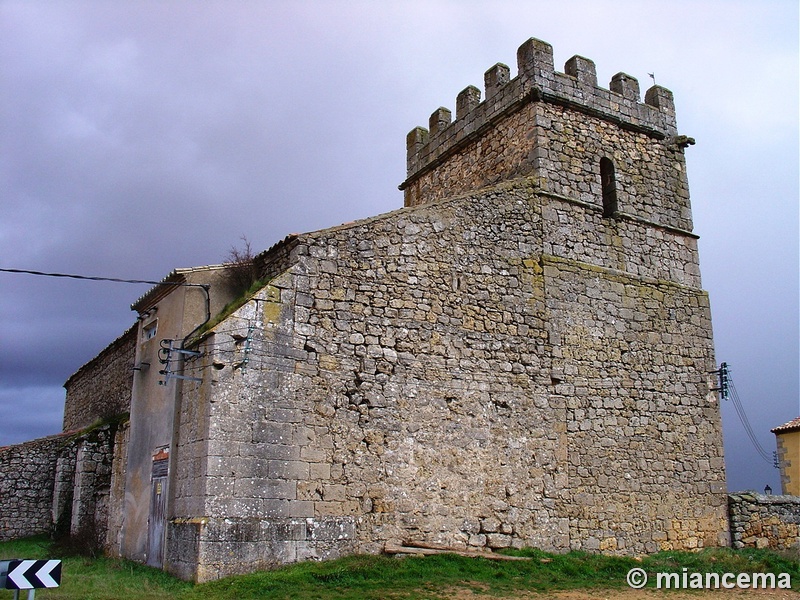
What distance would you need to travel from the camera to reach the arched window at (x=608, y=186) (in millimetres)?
14488

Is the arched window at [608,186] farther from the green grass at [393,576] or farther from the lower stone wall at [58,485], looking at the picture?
the lower stone wall at [58,485]

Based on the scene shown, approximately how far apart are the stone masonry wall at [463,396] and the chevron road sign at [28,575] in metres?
2.31

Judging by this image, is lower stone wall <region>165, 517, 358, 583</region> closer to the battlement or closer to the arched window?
the arched window

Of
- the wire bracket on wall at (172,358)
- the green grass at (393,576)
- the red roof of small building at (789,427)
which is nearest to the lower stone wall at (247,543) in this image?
the green grass at (393,576)

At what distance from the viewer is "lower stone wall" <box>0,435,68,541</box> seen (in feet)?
51.1

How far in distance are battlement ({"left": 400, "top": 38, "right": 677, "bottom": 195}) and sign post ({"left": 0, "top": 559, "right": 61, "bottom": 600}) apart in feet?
36.6

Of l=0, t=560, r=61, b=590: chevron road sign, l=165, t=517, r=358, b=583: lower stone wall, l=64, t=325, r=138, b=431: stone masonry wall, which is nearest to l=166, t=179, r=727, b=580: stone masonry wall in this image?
l=165, t=517, r=358, b=583: lower stone wall

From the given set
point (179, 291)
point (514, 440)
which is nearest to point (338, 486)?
point (514, 440)

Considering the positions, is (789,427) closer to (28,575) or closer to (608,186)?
(608,186)

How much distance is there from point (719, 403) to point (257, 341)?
30.0 feet

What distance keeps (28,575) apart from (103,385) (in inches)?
487

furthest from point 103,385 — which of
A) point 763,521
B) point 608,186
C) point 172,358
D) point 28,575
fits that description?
point 763,521

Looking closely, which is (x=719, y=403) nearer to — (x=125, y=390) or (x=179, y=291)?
(x=179, y=291)

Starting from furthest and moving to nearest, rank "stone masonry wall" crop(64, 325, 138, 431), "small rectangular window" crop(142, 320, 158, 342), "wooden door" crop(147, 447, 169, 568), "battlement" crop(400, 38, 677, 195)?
1. "stone masonry wall" crop(64, 325, 138, 431)
2. "battlement" crop(400, 38, 677, 195)
3. "small rectangular window" crop(142, 320, 158, 342)
4. "wooden door" crop(147, 447, 169, 568)
